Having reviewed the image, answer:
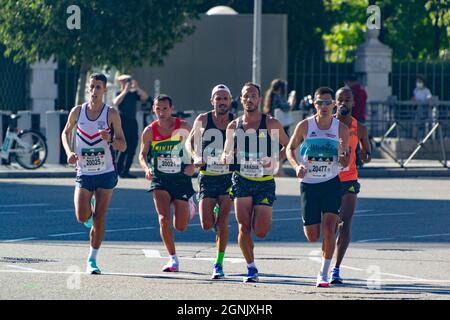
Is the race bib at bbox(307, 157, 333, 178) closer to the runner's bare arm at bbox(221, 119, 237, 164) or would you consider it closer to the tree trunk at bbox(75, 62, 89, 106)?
the runner's bare arm at bbox(221, 119, 237, 164)

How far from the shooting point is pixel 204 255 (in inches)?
561

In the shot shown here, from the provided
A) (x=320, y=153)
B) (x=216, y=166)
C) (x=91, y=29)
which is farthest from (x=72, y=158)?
(x=91, y=29)

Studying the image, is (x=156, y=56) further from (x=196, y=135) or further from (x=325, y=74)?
(x=196, y=135)

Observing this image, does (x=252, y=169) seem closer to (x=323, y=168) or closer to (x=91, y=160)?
(x=323, y=168)

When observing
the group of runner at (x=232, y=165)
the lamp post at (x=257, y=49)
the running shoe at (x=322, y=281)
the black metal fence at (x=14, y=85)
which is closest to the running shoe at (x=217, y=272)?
the group of runner at (x=232, y=165)

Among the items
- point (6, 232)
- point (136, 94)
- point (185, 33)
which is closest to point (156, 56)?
point (185, 33)

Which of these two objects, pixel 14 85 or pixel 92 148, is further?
pixel 14 85

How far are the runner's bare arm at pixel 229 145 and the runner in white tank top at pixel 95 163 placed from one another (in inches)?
39.4

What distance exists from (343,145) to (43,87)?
26.2m

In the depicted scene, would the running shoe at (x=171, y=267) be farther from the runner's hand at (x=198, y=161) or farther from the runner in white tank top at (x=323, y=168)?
the runner in white tank top at (x=323, y=168)

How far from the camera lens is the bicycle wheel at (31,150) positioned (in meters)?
26.2

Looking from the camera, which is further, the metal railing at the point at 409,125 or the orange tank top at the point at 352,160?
the metal railing at the point at 409,125

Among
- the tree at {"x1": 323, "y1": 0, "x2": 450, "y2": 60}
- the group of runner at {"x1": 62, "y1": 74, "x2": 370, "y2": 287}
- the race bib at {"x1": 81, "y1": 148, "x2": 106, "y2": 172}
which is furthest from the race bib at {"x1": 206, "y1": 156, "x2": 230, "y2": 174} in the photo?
the tree at {"x1": 323, "y1": 0, "x2": 450, "y2": 60}

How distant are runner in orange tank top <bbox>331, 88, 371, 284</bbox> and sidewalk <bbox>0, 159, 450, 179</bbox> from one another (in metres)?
13.6
